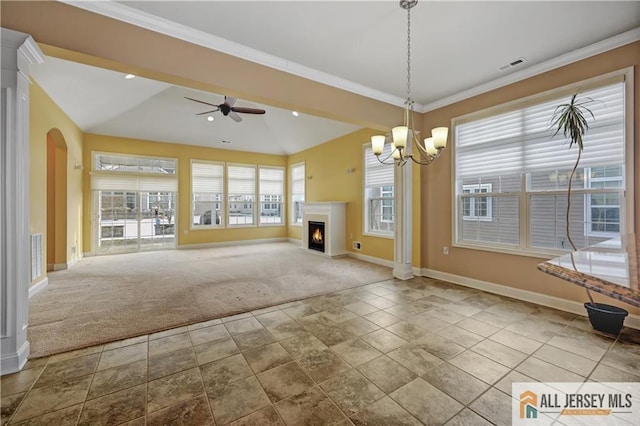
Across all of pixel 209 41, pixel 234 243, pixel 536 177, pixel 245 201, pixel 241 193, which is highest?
pixel 209 41

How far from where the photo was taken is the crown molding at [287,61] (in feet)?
7.80

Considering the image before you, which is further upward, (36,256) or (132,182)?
(132,182)

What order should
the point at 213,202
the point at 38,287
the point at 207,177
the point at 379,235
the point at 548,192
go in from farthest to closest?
the point at 213,202 < the point at 207,177 < the point at 379,235 < the point at 38,287 < the point at 548,192

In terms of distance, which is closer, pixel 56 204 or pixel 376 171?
pixel 56 204

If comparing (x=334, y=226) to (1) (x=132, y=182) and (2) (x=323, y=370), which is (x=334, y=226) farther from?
(1) (x=132, y=182)

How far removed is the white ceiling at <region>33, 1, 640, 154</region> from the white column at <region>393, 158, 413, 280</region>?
4.24 ft

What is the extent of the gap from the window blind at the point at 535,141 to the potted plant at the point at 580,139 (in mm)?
57

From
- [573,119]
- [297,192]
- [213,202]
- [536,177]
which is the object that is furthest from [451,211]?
[213,202]

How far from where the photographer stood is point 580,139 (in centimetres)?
288

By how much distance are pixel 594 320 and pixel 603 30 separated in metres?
2.97

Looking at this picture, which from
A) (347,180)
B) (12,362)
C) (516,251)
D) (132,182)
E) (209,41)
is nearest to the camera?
(12,362)

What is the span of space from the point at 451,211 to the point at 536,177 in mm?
1204

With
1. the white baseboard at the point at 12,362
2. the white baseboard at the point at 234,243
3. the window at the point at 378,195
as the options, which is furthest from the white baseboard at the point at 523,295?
the white baseboard at the point at 234,243

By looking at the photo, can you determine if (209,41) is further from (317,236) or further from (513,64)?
(317,236)
